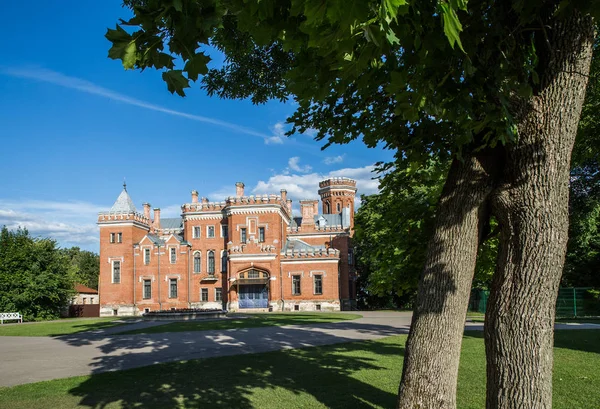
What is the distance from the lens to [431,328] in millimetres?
5500

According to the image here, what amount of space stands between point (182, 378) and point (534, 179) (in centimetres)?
804

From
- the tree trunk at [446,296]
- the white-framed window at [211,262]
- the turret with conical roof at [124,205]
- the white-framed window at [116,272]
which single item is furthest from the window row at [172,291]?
the tree trunk at [446,296]

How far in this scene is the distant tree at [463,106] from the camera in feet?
9.82

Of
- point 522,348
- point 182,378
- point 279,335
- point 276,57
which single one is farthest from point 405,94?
point 279,335

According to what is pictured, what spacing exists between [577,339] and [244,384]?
12.5m

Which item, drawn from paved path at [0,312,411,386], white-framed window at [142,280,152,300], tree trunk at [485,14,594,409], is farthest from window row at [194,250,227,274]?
tree trunk at [485,14,594,409]

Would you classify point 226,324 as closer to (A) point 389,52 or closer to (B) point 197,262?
(A) point 389,52

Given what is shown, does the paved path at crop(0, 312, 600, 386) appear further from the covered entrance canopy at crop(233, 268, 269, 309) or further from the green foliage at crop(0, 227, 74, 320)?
the covered entrance canopy at crop(233, 268, 269, 309)

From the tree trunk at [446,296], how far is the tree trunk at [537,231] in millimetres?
595

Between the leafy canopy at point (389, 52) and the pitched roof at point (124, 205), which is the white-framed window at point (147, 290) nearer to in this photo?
the pitched roof at point (124, 205)

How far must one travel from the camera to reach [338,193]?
55.6m

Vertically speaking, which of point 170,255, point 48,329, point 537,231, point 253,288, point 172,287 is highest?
point 170,255

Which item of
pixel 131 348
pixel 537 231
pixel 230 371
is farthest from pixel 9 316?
pixel 537 231

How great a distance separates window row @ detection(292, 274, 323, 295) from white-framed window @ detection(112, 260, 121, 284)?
18.5 metres
